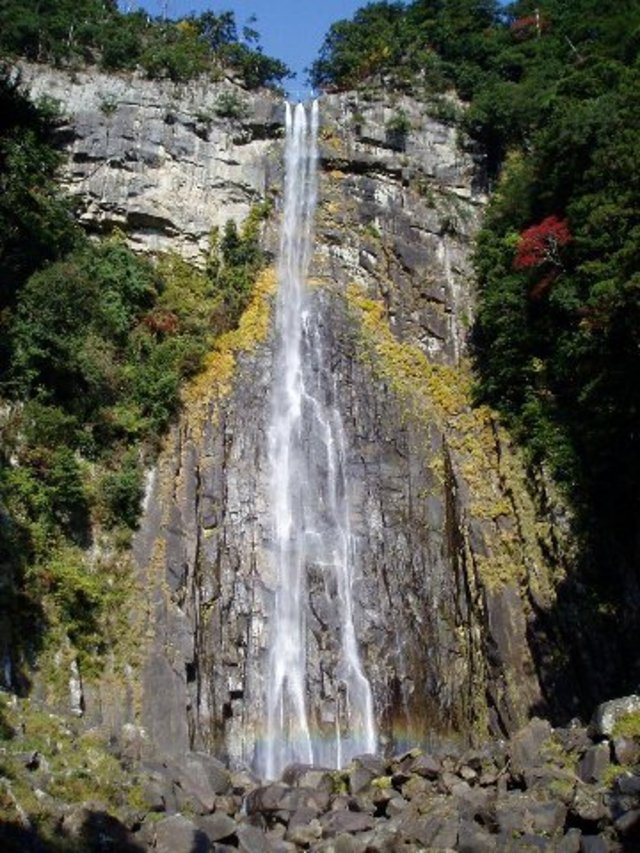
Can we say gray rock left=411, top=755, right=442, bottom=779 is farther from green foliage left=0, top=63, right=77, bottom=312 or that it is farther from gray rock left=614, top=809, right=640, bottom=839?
green foliage left=0, top=63, right=77, bottom=312

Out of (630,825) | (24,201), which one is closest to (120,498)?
(24,201)

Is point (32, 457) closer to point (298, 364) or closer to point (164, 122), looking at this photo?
point (298, 364)

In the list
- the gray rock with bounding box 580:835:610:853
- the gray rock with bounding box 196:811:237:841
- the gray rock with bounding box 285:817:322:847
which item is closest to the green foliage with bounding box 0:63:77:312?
the gray rock with bounding box 196:811:237:841

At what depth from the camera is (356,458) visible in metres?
22.2

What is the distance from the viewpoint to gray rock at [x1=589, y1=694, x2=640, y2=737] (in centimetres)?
1310

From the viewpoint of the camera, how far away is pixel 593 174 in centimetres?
2122

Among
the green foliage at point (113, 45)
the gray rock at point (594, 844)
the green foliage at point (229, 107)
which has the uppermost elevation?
the green foliage at point (113, 45)

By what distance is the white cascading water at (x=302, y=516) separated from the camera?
691 inches

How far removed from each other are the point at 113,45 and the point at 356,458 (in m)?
16.6

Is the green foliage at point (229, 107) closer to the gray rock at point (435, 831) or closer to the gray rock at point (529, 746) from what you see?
the gray rock at point (529, 746)

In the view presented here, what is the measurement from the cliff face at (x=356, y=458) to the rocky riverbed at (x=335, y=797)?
2898 mm

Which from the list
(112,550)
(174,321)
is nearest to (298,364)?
(174,321)

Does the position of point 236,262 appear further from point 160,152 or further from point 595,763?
point 595,763

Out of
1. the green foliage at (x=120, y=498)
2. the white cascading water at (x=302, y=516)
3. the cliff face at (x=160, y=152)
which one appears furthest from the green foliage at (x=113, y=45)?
the green foliage at (x=120, y=498)
